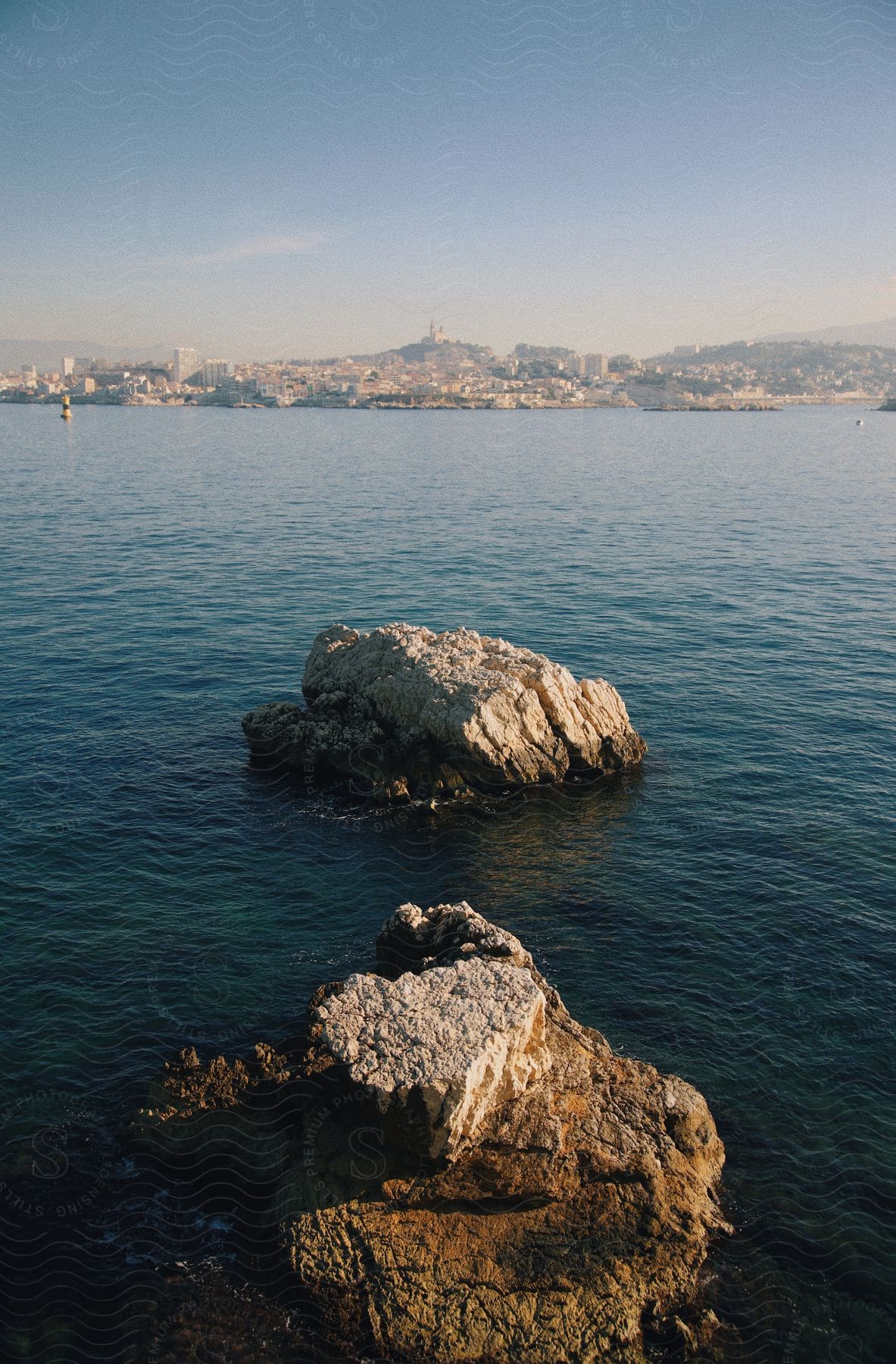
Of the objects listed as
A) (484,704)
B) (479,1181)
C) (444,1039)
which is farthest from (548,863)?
(479,1181)

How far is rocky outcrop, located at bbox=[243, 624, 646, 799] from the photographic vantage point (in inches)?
1329

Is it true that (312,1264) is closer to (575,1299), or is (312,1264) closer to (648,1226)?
(575,1299)

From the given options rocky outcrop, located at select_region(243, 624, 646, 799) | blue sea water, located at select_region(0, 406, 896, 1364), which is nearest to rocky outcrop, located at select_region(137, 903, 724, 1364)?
blue sea water, located at select_region(0, 406, 896, 1364)

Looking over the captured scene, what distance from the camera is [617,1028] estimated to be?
22328 millimetres

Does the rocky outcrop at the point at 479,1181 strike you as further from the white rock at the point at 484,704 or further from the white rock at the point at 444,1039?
the white rock at the point at 484,704

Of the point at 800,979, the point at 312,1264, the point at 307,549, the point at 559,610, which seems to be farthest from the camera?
the point at 307,549

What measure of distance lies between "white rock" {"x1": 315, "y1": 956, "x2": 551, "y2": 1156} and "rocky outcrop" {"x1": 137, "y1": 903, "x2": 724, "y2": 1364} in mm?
38

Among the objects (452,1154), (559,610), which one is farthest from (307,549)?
(452,1154)

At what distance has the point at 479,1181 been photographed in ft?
55.1

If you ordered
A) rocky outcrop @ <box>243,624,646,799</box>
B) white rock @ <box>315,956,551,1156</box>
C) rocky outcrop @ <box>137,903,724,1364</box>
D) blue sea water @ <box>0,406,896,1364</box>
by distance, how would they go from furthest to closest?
rocky outcrop @ <box>243,624,646,799</box>, blue sea water @ <box>0,406,896,1364</box>, white rock @ <box>315,956,551,1156</box>, rocky outcrop @ <box>137,903,724,1364</box>

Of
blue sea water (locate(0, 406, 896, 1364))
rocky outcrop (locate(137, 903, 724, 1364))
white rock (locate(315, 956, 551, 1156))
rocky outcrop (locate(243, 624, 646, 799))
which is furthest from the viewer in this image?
rocky outcrop (locate(243, 624, 646, 799))

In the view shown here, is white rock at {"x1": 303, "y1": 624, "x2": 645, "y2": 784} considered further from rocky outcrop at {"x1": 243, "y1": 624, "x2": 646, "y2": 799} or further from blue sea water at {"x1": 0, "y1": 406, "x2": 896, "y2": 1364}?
blue sea water at {"x1": 0, "y1": 406, "x2": 896, "y2": 1364}

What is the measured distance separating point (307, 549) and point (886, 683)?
45859mm

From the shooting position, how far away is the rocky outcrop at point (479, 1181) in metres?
15.6
